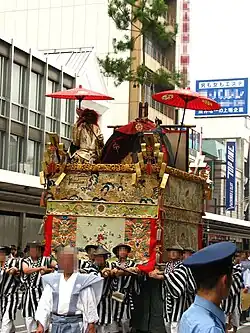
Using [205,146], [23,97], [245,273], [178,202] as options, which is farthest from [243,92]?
[178,202]

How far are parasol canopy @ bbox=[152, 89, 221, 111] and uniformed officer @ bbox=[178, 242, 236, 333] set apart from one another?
7777 millimetres

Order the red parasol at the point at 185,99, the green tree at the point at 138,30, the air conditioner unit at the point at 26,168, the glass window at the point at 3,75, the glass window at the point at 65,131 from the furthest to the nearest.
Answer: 1. the glass window at the point at 65,131
2. the air conditioner unit at the point at 26,168
3. the glass window at the point at 3,75
4. the green tree at the point at 138,30
5. the red parasol at the point at 185,99

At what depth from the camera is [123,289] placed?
969 centimetres

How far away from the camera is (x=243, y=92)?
41938 mm

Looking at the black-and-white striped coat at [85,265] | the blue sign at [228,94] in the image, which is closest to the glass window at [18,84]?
the blue sign at [228,94]

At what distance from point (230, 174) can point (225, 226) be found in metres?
12.2

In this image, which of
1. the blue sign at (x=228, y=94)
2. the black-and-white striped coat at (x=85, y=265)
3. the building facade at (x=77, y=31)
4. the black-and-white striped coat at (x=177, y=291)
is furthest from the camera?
the blue sign at (x=228, y=94)

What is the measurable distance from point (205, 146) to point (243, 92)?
560 cm

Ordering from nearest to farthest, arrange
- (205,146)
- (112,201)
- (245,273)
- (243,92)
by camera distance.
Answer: (112,201) → (245,273) → (243,92) → (205,146)

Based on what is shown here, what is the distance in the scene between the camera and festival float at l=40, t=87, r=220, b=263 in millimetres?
9430

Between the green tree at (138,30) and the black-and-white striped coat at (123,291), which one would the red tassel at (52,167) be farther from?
the green tree at (138,30)

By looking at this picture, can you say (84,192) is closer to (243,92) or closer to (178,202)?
(178,202)

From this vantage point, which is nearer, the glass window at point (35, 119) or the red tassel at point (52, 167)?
the red tassel at point (52, 167)

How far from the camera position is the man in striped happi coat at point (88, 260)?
8.77 m
